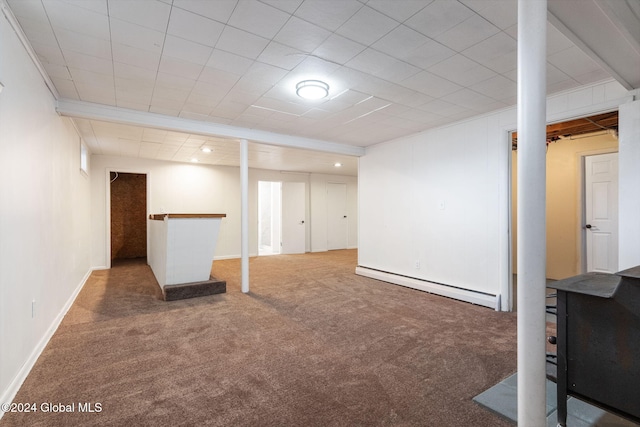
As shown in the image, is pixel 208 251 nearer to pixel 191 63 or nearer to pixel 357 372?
pixel 191 63

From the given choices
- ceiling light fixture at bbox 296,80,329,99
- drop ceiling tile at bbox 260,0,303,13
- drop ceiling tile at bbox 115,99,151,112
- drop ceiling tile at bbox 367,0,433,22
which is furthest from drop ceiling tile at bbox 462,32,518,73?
drop ceiling tile at bbox 115,99,151,112

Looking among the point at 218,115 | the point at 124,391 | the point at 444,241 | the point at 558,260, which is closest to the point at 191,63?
the point at 218,115

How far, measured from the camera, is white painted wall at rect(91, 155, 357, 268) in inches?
248

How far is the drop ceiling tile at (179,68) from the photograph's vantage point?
8.16 ft

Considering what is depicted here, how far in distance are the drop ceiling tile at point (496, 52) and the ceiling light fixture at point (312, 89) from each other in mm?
1239

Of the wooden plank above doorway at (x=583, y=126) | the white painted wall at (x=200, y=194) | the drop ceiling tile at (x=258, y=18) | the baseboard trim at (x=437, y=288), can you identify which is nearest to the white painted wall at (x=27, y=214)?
the drop ceiling tile at (x=258, y=18)

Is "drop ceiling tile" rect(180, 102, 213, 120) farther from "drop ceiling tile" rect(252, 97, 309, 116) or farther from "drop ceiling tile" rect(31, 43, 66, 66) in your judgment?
"drop ceiling tile" rect(31, 43, 66, 66)

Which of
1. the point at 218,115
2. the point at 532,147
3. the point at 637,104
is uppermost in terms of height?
the point at 218,115

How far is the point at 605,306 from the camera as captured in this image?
1418 millimetres

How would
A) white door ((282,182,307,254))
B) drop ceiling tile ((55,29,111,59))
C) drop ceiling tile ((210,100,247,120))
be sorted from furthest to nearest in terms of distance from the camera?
white door ((282,182,307,254)) → drop ceiling tile ((210,100,247,120)) → drop ceiling tile ((55,29,111,59))

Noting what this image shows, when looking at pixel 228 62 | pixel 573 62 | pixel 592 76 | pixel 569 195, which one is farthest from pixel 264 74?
pixel 569 195

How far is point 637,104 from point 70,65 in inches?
192

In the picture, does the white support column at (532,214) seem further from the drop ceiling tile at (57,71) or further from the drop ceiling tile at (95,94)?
the drop ceiling tile at (95,94)

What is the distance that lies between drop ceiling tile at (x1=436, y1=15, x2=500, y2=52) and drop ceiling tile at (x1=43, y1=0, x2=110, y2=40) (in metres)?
2.31
